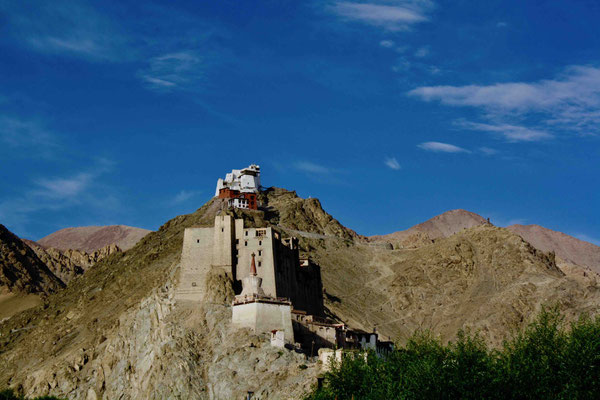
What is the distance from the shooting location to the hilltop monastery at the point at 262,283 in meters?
82.3

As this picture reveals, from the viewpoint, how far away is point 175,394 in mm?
79250

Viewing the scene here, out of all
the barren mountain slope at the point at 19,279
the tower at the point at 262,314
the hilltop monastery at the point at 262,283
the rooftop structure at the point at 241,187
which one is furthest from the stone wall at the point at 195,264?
the barren mountain slope at the point at 19,279

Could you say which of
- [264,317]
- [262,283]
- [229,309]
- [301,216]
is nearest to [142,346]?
[229,309]

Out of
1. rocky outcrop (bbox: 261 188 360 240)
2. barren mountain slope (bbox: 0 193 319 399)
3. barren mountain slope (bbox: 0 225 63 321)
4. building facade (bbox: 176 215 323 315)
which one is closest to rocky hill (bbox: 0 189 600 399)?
barren mountain slope (bbox: 0 193 319 399)

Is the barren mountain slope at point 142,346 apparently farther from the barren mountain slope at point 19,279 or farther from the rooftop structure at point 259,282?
the barren mountain slope at point 19,279

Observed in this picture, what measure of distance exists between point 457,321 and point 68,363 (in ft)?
214

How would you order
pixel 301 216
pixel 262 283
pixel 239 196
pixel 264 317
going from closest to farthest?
pixel 264 317
pixel 262 283
pixel 239 196
pixel 301 216

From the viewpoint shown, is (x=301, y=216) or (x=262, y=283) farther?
(x=301, y=216)

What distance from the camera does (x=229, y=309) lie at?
283ft

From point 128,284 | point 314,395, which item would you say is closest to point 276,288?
point 314,395

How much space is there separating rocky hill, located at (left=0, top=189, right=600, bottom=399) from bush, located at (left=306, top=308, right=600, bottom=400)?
19.2 ft

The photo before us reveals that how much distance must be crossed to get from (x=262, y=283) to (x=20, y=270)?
103986 millimetres

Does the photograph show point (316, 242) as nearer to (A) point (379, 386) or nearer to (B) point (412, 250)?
(B) point (412, 250)

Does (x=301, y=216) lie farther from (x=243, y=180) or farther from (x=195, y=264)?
(x=195, y=264)
